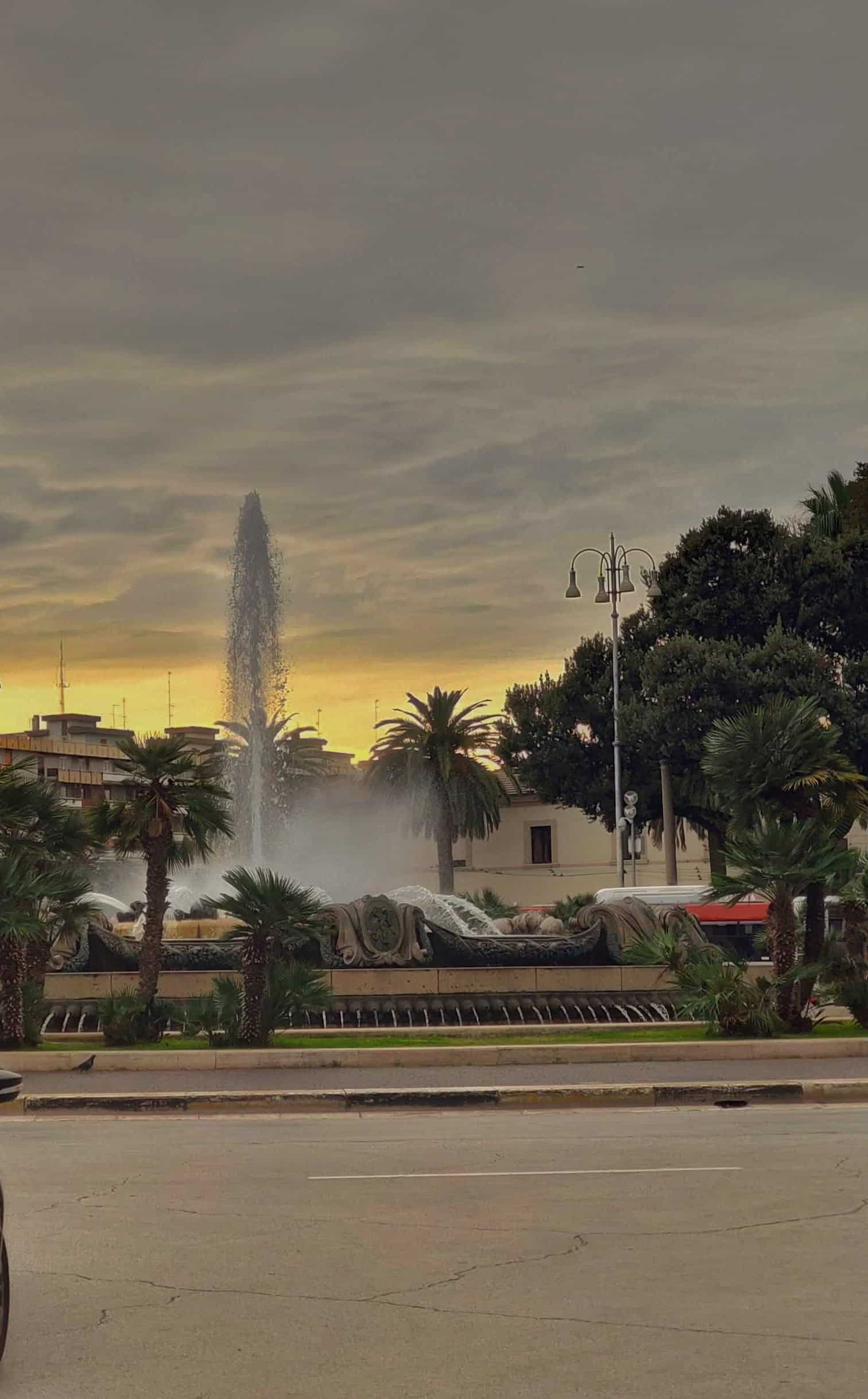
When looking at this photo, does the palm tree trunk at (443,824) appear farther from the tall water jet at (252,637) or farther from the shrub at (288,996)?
Result: the shrub at (288,996)

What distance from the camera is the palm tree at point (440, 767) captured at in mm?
79312

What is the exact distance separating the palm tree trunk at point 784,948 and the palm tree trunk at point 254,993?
6.14 m

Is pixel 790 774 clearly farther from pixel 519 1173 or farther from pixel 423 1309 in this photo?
pixel 423 1309

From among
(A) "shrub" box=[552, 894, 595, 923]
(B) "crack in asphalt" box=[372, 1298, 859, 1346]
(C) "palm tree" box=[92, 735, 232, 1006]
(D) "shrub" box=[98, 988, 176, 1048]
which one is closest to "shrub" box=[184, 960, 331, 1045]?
(D) "shrub" box=[98, 988, 176, 1048]

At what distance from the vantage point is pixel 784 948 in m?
22.7

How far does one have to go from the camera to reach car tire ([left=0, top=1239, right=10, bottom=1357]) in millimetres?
6668

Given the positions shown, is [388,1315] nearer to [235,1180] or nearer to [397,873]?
[235,1180]

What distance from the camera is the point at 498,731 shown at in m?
75.2

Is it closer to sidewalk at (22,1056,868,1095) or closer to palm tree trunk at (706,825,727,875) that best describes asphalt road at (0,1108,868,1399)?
sidewalk at (22,1056,868,1095)

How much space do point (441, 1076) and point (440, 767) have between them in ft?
199

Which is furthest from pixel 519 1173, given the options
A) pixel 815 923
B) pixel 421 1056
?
pixel 815 923

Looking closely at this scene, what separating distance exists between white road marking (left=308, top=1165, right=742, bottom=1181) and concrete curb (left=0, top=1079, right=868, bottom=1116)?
4966mm

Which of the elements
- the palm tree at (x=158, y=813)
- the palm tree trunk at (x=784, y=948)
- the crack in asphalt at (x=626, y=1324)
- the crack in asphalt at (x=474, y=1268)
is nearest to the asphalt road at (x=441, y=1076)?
the palm tree trunk at (x=784, y=948)

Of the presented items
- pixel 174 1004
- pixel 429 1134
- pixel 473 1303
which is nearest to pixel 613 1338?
pixel 473 1303
